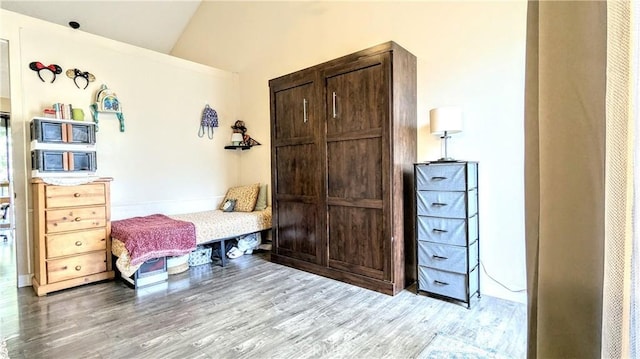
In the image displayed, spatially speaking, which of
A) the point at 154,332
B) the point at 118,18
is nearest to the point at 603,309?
the point at 154,332

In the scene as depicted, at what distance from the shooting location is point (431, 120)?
2.70 metres

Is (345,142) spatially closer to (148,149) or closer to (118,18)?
(148,149)

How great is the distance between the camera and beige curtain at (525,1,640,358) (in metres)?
0.58

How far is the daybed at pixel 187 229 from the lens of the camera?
3.02 m

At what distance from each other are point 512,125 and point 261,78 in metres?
3.46

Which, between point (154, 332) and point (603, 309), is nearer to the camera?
point (603, 309)

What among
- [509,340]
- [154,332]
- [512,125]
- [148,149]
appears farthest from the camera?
[148,149]

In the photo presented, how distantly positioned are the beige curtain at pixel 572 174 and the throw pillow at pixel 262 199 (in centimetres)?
411

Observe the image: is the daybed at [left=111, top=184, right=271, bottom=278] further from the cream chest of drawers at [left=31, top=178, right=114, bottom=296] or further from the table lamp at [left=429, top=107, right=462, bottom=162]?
the table lamp at [left=429, top=107, right=462, bottom=162]

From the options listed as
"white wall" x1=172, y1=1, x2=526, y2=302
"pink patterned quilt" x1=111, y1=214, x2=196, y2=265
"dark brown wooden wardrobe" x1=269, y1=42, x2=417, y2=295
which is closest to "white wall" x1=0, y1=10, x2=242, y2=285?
"pink patterned quilt" x1=111, y1=214, x2=196, y2=265

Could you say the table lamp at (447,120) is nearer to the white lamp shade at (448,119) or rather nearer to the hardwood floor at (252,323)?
the white lamp shade at (448,119)

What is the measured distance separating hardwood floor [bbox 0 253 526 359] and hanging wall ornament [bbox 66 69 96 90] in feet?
7.46

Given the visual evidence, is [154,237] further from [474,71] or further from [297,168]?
[474,71]

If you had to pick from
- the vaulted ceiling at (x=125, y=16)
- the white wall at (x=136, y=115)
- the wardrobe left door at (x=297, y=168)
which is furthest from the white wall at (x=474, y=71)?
the vaulted ceiling at (x=125, y=16)
